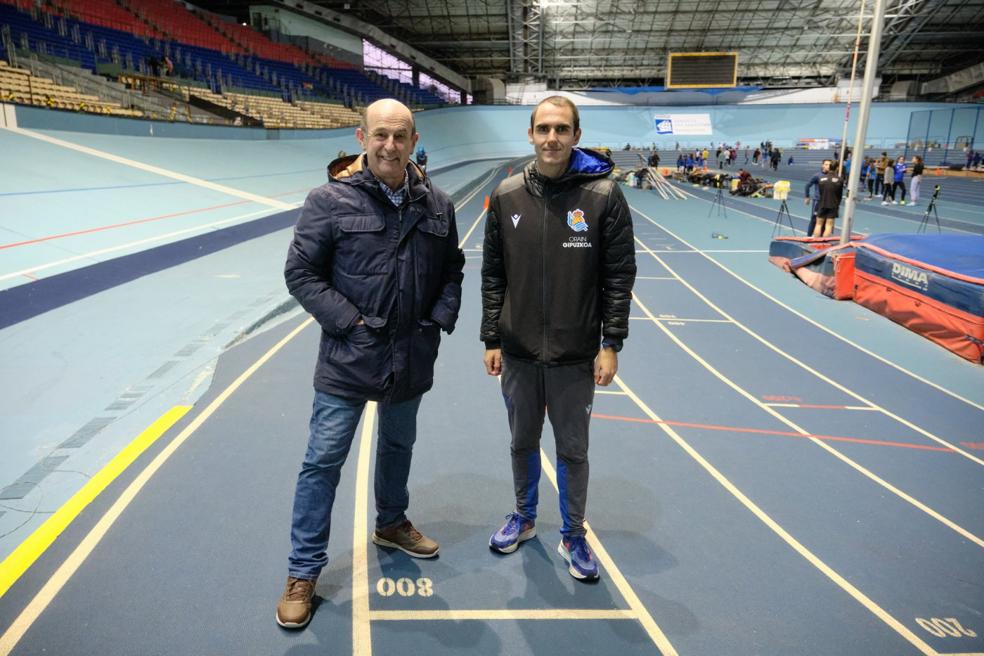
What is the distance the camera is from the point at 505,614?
2615mm

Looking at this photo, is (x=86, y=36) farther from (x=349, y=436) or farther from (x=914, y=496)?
(x=914, y=496)

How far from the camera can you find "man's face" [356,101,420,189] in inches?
91.7

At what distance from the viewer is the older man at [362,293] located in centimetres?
238

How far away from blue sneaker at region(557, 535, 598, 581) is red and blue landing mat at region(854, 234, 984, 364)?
5.70 metres

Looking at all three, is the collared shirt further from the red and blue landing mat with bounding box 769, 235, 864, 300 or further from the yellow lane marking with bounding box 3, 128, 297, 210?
the yellow lane marking with bounding box 3, 128, 297, 210

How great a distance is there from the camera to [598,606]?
8.79ft

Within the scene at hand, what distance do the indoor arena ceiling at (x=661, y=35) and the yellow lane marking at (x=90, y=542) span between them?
38.5 meters

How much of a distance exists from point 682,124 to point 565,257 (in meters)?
46.7

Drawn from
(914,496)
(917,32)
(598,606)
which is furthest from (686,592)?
(917,32)

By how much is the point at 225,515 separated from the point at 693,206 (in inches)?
759

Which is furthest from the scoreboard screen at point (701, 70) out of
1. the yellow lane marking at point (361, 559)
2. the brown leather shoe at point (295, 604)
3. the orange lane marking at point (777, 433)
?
the brown leather shoe at point (295, 604)

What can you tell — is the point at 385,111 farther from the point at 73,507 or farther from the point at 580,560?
the point at 73,507

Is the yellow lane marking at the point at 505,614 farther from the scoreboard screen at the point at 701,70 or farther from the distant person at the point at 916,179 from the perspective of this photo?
the scoreboard screen at the point at 701,70

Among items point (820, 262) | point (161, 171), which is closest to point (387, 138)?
point (820, 262)
